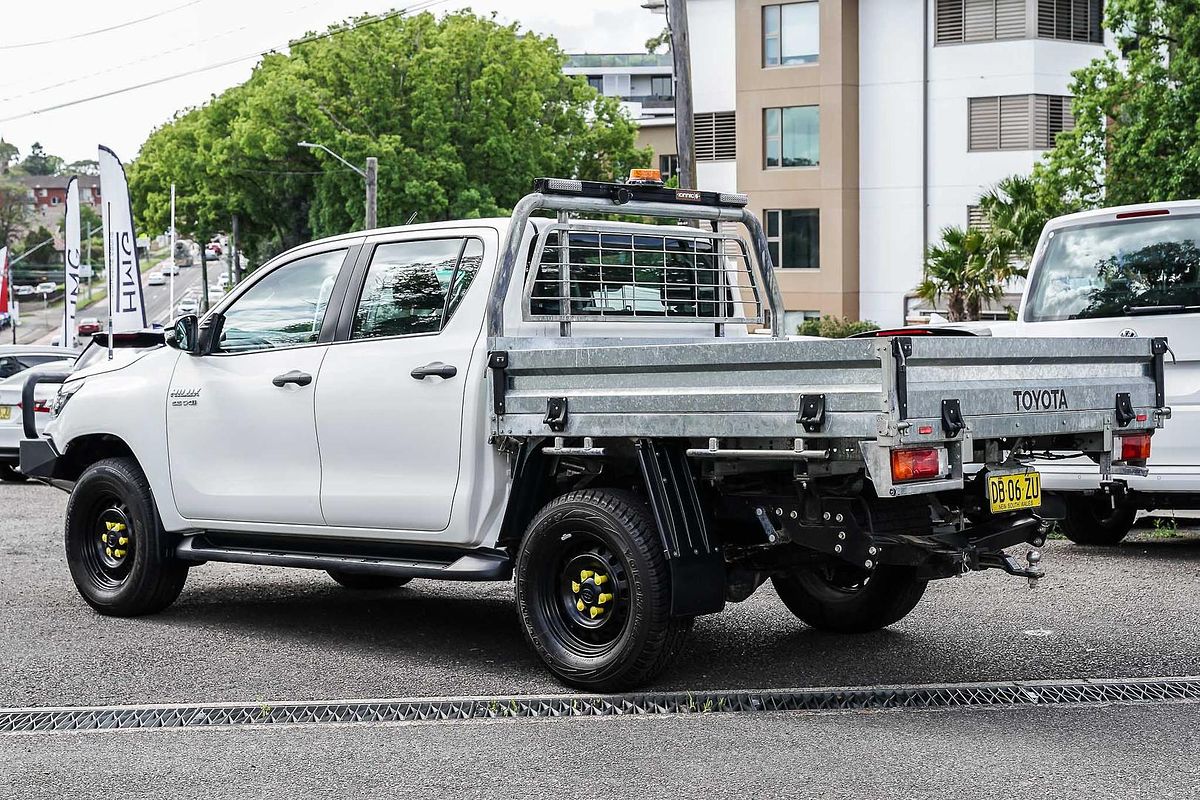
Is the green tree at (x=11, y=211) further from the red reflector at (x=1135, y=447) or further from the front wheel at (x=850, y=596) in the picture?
the red reflector at (x=1135, y=447)

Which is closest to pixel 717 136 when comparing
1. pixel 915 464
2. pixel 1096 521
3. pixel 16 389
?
pixel 16 389

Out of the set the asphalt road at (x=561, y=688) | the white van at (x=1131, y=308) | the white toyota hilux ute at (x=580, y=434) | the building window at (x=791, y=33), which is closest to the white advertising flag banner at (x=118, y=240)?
the asphalt road at (x=561, y=688)

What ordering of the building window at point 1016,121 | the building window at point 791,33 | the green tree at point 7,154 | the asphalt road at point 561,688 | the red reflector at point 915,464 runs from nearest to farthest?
the asphalt road at point 561,688, the red reflector at point 915,464, the building window at point 1016,121, the building window at point 791,33, the green tree at point 7,154

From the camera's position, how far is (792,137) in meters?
42.0

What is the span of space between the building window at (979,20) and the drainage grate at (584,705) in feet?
116

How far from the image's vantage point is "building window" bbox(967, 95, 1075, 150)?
39406 mm

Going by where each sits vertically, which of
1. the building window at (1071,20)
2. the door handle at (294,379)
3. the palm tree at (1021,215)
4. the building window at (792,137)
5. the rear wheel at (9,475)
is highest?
the building window at (1071,20)

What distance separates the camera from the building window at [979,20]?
39281 millimetres

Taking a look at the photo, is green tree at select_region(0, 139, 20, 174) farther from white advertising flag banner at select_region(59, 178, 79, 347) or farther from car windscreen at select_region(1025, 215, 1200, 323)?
car windscreen at select_region(1025, 215, 1200, 323)

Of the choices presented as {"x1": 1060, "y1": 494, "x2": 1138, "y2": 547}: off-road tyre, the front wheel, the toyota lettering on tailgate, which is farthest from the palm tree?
the toyota lettering on tailgate

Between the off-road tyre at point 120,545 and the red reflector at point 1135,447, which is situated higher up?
the red reflector at point 1135,447

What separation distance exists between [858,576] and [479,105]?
40506mm

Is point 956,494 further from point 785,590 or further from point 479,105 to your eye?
point 479,105

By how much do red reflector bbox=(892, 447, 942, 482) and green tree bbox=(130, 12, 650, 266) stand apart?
39990 millimetres
